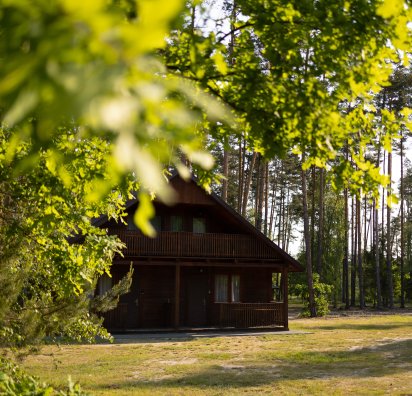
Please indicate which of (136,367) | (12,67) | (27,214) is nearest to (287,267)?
(136,367)

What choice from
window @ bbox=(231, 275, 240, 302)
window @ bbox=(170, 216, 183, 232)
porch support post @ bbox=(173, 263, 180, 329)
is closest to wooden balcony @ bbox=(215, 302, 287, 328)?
window @ bbox=(231, 275, 240, 302)

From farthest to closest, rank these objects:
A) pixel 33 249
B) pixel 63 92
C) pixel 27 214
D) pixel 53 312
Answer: pixel 53 312
pixel 33 249
pixel 27 214
pixel 63 92

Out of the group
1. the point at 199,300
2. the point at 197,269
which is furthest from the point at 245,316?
the point at 197,269

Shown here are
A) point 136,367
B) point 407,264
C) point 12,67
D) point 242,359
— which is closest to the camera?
point 12,67

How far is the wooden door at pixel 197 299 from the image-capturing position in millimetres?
23250

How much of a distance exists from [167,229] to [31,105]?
2225 centimetres

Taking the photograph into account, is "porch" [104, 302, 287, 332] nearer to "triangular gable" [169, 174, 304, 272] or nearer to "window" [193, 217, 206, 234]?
"triangular gable" [169, 174, 304, 272]

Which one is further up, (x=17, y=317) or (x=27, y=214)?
(x=27, y=214)

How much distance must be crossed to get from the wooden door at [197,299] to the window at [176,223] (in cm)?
215

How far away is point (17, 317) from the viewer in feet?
24.2

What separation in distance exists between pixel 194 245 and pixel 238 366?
369 inches

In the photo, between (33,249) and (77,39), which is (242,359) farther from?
(77,39)

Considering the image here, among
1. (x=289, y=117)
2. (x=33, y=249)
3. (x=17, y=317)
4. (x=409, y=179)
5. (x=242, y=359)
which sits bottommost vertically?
(x=242, y=359)

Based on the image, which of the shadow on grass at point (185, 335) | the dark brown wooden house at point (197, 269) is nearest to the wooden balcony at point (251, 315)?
the dark brown wooden house at point (197, 269)
